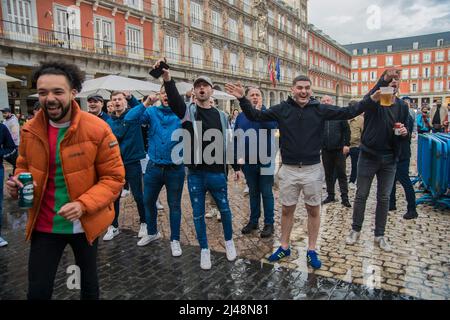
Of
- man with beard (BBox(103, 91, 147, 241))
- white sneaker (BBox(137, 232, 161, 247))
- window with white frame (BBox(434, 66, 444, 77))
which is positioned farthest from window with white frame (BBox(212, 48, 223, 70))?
window with white frame (BBox(434, 66, 444, 77))

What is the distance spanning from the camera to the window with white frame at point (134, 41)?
2128cm

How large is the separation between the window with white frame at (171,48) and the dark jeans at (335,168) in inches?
819

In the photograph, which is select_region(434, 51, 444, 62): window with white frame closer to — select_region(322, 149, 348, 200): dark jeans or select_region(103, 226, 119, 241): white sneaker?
select_region(322, 149, 348, 200): dark jeans

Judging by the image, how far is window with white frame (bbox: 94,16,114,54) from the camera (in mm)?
19250

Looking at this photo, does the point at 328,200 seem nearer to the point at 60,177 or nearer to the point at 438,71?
the point at 60,177

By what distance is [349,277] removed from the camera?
10.9ft

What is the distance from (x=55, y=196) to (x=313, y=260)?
2734mm

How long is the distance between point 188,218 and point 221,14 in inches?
1153

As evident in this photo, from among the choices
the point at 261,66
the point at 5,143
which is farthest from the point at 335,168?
the point at 261,66

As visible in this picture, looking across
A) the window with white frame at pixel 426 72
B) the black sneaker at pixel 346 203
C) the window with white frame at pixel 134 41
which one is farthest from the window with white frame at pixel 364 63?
the black sneaker at pixel 346 203

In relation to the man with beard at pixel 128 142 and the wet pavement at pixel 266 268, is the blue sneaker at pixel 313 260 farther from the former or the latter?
the man with beard at pixel 128 142

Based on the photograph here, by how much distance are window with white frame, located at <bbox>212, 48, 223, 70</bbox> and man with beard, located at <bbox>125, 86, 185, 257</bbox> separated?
26608mm

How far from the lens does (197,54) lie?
2745cm

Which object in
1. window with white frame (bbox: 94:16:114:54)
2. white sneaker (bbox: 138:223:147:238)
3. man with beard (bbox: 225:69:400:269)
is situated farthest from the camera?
window with white frame (bbox: 94:16:114:54)
